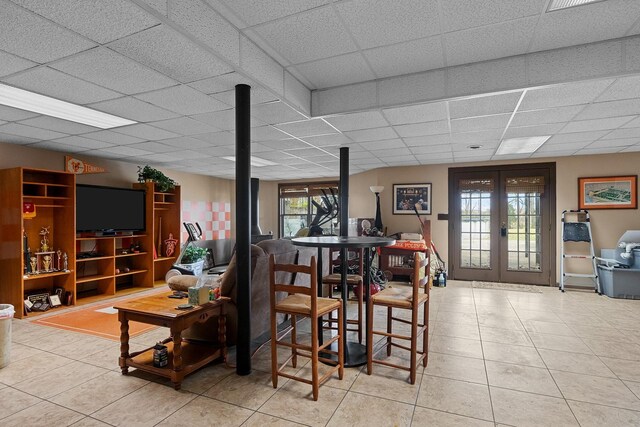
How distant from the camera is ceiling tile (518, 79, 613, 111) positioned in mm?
2954

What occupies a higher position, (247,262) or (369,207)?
(369,207)

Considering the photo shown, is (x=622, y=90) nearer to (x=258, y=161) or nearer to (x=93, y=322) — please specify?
(x=258, y=161)

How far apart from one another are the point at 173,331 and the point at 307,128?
2767 mm

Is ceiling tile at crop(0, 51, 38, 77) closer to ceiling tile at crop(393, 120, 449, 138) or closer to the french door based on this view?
ceiling tile at crop(393, 120, 449, 138)

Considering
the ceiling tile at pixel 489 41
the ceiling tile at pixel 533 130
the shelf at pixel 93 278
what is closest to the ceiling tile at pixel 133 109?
the ceiling tile at pixel 489 41

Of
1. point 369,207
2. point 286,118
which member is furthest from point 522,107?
point 369,207

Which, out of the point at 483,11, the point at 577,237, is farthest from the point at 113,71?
the point at 577,237

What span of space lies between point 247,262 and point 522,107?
10.5ft

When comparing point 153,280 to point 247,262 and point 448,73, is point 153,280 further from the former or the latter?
point 448,73

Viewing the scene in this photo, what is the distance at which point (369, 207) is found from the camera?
8.09 m

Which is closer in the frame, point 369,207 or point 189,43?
point 189,43

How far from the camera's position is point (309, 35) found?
2.51 m

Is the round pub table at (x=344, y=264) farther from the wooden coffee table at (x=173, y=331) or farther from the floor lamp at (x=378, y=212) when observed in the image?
the floor lamp at (x=378, y=212)

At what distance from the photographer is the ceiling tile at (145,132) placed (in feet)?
13.9
